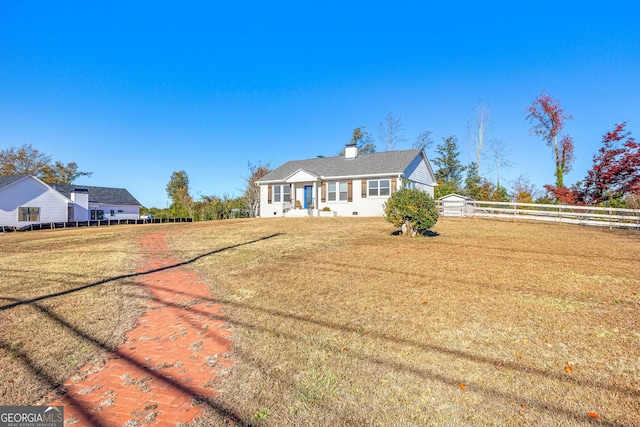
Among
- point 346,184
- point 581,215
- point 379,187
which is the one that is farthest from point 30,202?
point 581,215

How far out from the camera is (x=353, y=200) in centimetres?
2188

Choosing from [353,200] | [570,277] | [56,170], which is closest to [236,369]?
[570,277]

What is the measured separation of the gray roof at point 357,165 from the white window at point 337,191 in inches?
25.8

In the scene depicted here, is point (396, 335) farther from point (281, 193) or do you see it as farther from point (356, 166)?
point (281, 193)

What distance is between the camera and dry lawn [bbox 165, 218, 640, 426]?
8.83 ft

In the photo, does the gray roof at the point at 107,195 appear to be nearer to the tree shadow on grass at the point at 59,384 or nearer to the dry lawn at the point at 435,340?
the tree shadow on grass at the point at 59,384

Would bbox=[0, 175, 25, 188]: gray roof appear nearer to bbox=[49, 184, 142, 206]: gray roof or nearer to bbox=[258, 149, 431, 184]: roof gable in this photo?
bbox=[49, 184, 142, 206]: gray roof

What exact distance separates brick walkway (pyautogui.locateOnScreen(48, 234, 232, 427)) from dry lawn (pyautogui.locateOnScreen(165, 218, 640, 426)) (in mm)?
287

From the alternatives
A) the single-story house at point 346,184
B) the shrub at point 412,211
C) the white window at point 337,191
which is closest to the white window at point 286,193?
the single-story house at point 346,184

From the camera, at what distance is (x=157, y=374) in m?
3.31

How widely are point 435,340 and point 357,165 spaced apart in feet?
65.5

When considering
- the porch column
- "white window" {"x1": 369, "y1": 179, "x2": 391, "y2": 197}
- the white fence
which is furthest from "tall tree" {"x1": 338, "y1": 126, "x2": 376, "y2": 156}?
the white fence

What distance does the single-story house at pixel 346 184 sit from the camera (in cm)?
2111

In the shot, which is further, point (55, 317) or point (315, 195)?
point (315, 195)
